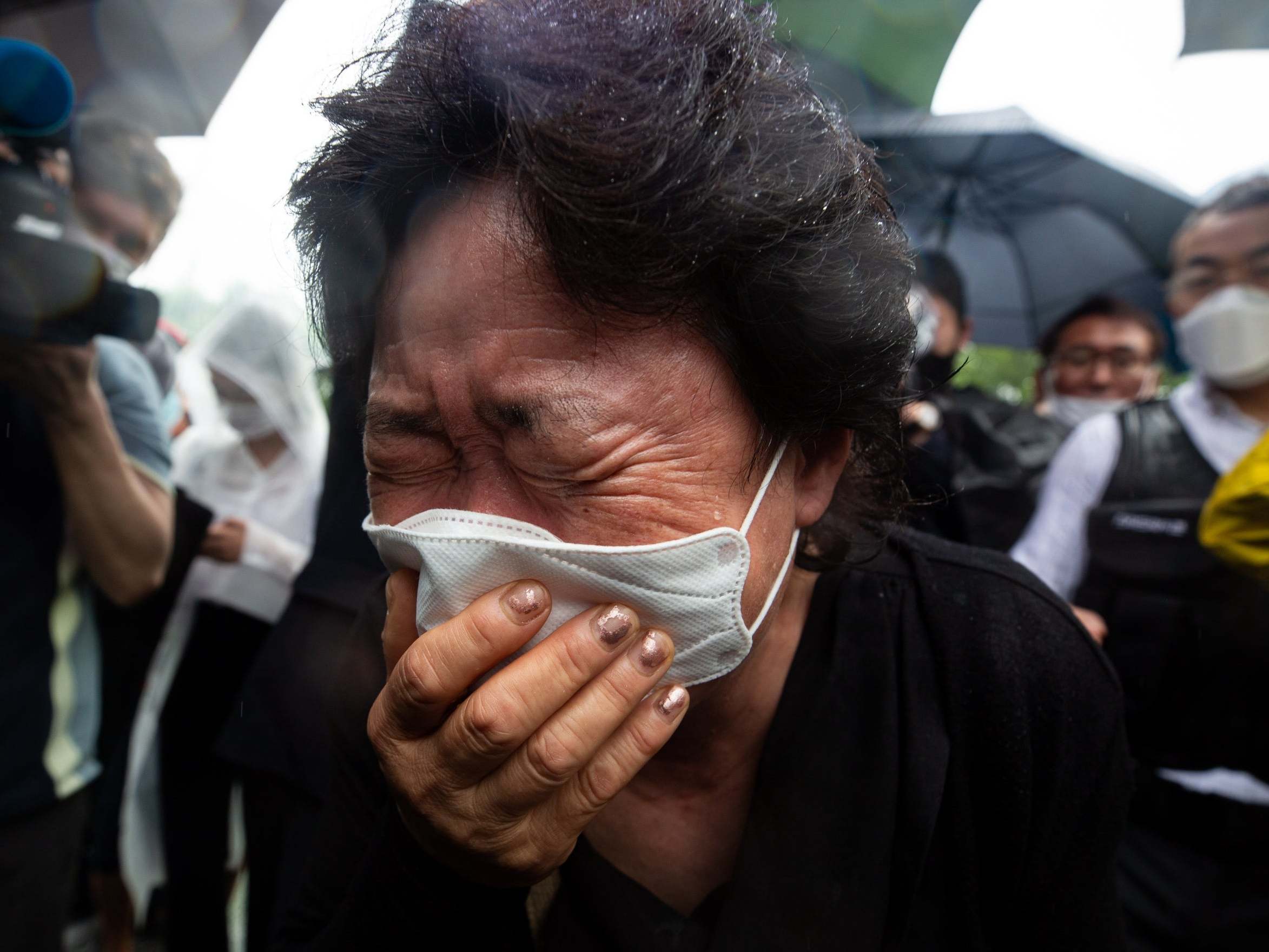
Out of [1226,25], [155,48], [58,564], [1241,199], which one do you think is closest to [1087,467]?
[1241,199]

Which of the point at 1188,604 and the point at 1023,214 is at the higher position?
the point at 1023,214

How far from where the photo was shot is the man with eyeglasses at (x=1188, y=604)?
2262 mm

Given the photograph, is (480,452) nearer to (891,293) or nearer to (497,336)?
(497,336)

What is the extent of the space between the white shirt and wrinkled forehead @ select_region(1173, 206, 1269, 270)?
1.53 feet

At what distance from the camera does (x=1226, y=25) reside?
13.1 ft

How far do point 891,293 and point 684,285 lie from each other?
43 centimetres

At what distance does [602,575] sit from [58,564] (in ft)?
6.29

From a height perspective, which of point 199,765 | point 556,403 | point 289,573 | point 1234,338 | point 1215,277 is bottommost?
point 199,765

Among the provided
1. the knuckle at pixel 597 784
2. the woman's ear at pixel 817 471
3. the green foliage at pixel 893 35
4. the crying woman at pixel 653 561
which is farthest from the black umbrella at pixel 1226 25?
the knuckle at pixel 597 784

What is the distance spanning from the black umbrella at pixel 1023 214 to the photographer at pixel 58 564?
4892 millimetres

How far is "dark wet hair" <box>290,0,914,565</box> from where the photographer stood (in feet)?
3.67

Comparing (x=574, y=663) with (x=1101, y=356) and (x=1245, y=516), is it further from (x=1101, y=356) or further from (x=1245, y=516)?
(x=1101, y=356)

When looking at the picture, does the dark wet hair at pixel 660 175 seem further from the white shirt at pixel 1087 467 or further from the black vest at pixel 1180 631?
the white shirt at pixel 1087 467

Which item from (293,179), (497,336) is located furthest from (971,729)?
(293,179)
